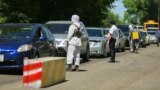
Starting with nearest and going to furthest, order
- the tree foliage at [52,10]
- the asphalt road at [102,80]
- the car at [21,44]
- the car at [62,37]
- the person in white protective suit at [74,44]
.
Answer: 1. the asphalt road at [102,80]
2. the car at [21,44]
3. the person in white protective suit at [74,44]
4. the car at [62,37]
5. the tree foliage at [52,10]

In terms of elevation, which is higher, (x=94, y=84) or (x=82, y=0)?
(x=82, y=0)

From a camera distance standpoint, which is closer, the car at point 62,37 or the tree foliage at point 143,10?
the car at point 62,37

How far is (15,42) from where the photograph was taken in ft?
53.4

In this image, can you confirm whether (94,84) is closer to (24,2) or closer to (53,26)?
(53,26)

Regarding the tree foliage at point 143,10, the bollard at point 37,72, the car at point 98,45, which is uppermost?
the tree foliage at point 143,10

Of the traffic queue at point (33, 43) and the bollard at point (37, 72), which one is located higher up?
the traffic queue at point (33, 43)

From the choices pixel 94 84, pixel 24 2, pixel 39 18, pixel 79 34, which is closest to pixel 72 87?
pixel 94 84

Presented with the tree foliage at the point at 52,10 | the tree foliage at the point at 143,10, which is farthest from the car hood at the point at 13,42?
the tree foliage at the point at 143,10

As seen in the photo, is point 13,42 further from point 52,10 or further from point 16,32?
point 52,10

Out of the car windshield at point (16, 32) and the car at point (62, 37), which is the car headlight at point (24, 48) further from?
the car at point (62, 37)

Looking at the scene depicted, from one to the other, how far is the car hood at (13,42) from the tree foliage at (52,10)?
25.2 metres

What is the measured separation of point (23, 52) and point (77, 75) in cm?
176

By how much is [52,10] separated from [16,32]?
2997 centimetres

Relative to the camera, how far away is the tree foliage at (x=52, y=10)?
42750mm
